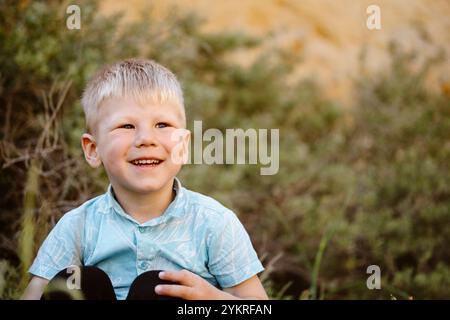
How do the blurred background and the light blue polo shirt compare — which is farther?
the blurred background

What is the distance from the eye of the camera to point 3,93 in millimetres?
3365

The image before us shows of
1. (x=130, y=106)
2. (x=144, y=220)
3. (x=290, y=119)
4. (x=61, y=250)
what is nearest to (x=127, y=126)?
(x=130, y=106)

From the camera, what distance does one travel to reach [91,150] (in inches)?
84.9

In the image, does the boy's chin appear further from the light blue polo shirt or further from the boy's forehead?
the boy's forehead

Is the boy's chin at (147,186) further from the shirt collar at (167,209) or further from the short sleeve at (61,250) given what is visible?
the short sleeve at (61,250)

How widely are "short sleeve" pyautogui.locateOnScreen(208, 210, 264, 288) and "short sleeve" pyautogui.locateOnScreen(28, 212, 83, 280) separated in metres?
0.43

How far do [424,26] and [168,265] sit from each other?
163 inches

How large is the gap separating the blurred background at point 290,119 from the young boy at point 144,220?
1.26 feet

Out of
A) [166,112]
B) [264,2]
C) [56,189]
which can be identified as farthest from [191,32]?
[166,112]

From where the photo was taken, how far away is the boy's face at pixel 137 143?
1.98 meters

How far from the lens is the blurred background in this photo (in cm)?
319

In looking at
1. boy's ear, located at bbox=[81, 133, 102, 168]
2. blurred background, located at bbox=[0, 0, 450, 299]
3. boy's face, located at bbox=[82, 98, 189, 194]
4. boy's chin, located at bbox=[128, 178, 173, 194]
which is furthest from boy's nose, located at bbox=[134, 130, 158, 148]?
blurred background, located at bbox=[0, 0, 450, 299]

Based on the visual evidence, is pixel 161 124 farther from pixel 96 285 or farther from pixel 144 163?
pixel 96 285

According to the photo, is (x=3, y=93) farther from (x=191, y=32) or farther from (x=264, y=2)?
(x=264, y=2)
